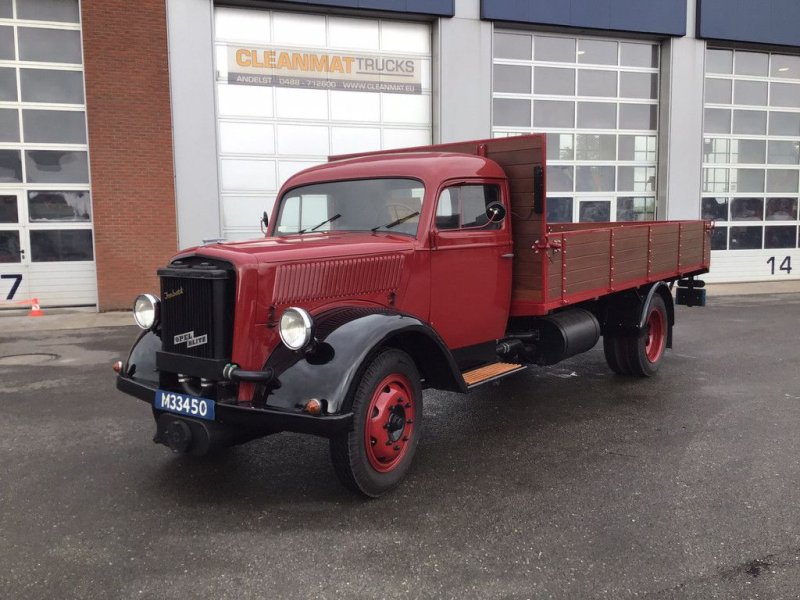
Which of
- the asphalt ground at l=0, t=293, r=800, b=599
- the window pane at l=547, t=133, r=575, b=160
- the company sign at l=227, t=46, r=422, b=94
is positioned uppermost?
the company sign at l=227, t=46, r=422, b=94

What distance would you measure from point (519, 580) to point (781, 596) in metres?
1.12

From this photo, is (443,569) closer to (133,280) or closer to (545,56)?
(133,280)

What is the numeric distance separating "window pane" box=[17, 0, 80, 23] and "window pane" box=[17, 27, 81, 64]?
0.20 meters

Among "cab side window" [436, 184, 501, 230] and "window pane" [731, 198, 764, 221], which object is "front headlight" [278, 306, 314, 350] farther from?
"window pane" [731, 198, 764, 221]

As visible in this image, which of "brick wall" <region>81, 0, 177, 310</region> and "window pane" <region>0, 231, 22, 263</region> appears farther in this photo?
"window pane" <region>0, 231, 22, 263</region>

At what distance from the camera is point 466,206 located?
5.11 m

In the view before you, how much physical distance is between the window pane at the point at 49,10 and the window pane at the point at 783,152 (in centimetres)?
1597

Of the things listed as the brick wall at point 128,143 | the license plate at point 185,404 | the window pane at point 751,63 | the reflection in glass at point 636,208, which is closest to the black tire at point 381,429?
the license plate at point 185,404

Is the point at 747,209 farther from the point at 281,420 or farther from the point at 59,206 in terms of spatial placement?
the point at 281,420

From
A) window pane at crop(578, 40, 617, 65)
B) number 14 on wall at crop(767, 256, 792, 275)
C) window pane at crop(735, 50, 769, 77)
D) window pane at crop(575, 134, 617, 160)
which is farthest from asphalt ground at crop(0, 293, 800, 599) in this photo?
window pane at crop(735, 50, 769, 77)

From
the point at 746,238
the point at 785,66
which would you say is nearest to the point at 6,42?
the point at 746,238

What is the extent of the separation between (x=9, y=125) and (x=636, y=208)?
13.2m

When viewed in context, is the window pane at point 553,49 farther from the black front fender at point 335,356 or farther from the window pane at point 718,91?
the black front fender at point 335,356

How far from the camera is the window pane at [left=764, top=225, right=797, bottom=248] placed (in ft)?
Answer: 55.7
